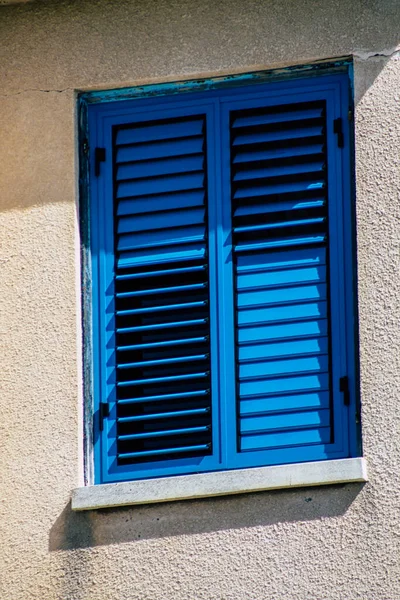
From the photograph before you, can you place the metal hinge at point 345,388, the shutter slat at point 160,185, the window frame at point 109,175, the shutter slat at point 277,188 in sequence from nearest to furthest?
the metal hinge at point 345,388 → the window frame at point 109,175 → the shutter slat at point 277,188 → the shutter slat at point 160,185

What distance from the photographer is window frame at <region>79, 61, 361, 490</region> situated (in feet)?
30.1

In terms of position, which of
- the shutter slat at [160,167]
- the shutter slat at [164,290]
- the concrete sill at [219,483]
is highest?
the shutter slat at [160,167]

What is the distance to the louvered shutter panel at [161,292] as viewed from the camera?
9258mm

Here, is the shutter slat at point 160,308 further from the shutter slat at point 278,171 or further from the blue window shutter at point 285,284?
the shutter slat at point 278,171

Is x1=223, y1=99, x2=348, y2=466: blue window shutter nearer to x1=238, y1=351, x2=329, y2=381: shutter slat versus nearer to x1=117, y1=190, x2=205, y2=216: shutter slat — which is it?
x1=238, y1=351, x2=329, y2=381: shutter slat

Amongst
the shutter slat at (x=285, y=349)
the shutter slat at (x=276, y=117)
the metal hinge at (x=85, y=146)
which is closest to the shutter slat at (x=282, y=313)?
the shutter slat at (x=285, y=349)

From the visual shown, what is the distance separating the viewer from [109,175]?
959cm

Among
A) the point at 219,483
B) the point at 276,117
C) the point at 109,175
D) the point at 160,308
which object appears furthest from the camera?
the point at 109,175

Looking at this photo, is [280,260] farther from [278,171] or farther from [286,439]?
[286,439]

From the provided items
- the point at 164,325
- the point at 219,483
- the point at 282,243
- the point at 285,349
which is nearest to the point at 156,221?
the point at 164,325

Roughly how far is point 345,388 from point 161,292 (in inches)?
39.4

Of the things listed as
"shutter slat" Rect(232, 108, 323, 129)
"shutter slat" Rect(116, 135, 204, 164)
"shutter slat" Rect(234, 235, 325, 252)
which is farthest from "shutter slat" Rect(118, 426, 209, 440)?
"shutter slat" Rect(232, 108, 323, 129)

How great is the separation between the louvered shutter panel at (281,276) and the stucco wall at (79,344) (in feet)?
0.79

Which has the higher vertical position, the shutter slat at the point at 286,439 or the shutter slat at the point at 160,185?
the shutter slat at the point at 160,185
